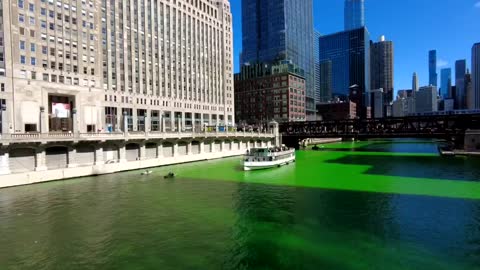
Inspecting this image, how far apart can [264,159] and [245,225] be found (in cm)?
3843

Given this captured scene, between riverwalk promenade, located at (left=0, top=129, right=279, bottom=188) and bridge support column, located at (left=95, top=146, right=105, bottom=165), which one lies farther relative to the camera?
bridge support column, located at (left=95, top=146, right=105, bottom=165)

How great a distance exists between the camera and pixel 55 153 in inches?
2146

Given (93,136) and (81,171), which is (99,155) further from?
(81,171)

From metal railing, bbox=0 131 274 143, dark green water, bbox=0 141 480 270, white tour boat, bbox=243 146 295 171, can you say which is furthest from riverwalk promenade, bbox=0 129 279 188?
white tour boat, bbox=243 146 295 171

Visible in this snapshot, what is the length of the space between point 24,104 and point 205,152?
157 ft

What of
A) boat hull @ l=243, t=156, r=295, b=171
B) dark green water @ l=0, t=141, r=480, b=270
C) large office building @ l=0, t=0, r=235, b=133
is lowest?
dark green water @ l=0, t=141, r=480, b=270

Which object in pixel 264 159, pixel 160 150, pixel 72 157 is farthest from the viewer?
pixel 160 150

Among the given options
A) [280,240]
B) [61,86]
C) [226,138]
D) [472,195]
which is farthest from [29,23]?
Result: [472,195]

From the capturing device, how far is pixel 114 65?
96188 mm

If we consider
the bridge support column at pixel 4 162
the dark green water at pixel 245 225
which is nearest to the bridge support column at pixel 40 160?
the bridge support column at pixel 4 162

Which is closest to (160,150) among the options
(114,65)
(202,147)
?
(202,147)

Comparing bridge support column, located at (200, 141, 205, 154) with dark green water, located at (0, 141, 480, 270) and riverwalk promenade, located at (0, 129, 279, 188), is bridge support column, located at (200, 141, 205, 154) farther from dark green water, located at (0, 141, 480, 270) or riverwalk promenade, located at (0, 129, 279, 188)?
dark green water, located at (0, 141, 480, 270)

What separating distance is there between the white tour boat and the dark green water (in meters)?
14.5

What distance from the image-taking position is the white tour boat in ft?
205
